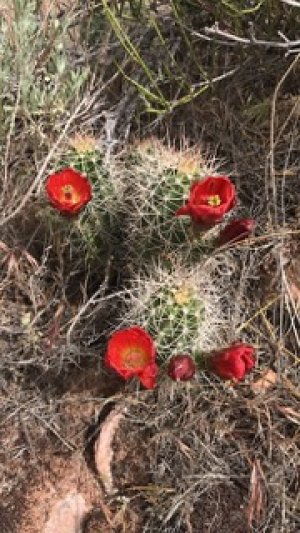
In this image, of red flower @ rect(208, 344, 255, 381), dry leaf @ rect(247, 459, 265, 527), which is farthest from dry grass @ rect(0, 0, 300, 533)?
red flower @ rect(208, 344, 255, 381)

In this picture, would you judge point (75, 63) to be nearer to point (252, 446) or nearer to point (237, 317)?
point (237, 317)

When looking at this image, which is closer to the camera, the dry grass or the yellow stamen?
the yellow stamen

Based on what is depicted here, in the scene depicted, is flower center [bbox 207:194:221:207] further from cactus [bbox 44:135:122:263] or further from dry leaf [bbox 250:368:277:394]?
dry leaf [bbox 250:368:277:394]

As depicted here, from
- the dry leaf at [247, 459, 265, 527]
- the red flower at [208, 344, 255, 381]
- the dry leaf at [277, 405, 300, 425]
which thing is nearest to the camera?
the red flower at [208, 344, 255, 381]

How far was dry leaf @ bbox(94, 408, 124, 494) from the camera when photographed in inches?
83.4

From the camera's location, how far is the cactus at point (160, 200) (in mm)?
2084

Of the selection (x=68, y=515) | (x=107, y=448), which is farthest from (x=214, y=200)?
(x=68, y=515)

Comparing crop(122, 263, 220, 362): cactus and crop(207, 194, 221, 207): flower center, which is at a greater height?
crop(207, 194, 221, 207): flower center

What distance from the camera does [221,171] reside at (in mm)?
2523

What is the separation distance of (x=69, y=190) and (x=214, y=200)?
39 centimetres

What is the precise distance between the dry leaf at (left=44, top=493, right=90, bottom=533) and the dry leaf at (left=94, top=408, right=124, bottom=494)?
87 mm

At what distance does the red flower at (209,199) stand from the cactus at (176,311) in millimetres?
183

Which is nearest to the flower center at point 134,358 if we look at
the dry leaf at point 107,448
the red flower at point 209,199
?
the dry leaf at point 107,448

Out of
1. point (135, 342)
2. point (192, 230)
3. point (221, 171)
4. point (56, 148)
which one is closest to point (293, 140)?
point (221, 171)
